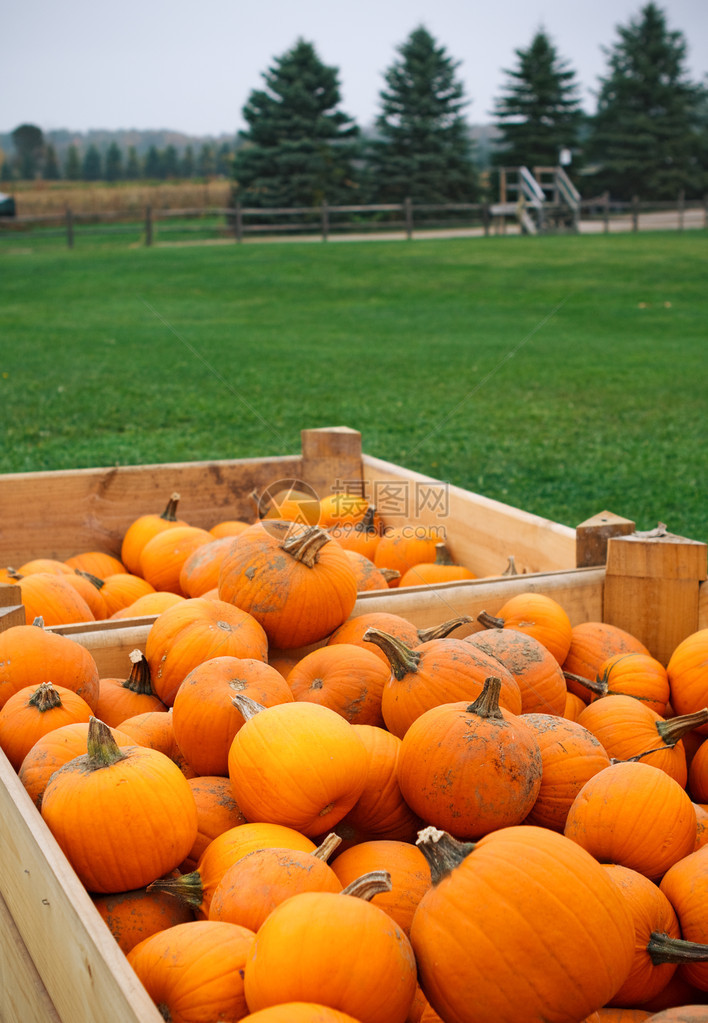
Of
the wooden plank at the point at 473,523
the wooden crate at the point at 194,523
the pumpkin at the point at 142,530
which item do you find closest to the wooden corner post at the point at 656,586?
the wooden crate at the point at 194,523

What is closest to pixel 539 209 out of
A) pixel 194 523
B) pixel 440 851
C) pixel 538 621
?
pixel 194 523

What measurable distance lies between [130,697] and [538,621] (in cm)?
101

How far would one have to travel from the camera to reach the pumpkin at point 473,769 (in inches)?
57.6

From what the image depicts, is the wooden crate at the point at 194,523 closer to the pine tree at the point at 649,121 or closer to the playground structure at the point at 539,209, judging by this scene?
the playground structure at the point at 539,209

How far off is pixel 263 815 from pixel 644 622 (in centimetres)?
141

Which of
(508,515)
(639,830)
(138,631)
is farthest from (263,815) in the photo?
(508,515)

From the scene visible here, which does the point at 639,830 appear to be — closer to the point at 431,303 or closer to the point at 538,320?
the point at 538,320

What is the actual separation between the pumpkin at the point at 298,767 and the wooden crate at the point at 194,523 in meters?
0.35

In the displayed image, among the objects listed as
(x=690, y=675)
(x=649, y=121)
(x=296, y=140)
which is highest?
(x=649, y=121)

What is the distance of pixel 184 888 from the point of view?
1.38m

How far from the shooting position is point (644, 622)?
8.26ft

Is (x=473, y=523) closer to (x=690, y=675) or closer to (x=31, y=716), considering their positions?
(x=690, y=675)

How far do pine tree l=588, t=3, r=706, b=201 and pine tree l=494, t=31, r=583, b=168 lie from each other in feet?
10.9

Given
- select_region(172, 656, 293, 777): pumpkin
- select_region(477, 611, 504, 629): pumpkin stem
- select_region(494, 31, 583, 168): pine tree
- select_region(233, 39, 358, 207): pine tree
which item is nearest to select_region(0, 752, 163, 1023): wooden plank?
select_region(172, 656, 293, 777): pumpkin
